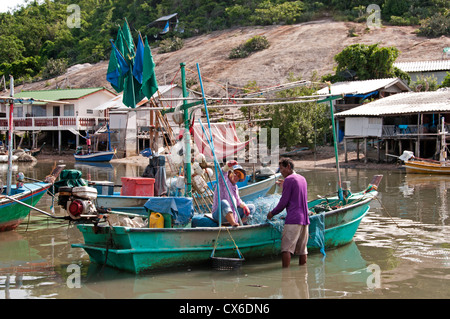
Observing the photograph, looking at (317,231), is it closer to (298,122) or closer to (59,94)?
(298,122)

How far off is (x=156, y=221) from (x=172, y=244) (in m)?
0.67

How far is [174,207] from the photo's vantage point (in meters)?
9.30

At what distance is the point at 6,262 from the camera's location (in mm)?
9969

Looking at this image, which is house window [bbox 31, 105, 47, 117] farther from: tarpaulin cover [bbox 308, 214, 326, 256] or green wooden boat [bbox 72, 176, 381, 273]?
tarpaulin cover [bbox 308, 214, 326, 256]

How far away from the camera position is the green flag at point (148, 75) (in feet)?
35.1

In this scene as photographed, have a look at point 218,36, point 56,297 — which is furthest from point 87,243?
point 218,36

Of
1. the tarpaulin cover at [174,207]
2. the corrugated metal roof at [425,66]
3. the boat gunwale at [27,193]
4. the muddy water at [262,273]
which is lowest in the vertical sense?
the muddy water at [262,273]

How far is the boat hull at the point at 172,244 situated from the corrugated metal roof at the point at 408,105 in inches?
800

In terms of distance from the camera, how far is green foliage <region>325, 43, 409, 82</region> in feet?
125

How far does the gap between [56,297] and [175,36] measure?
5937 cm

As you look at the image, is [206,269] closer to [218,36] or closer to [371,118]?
[371,118]

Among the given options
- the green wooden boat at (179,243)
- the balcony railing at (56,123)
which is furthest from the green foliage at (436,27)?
the green wooden boat at (179,243)

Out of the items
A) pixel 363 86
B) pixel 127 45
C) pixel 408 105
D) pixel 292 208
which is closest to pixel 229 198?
pixel 292 208

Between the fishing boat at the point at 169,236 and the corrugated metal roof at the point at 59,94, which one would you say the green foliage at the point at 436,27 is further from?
the fishing boat at the point at 169,236
